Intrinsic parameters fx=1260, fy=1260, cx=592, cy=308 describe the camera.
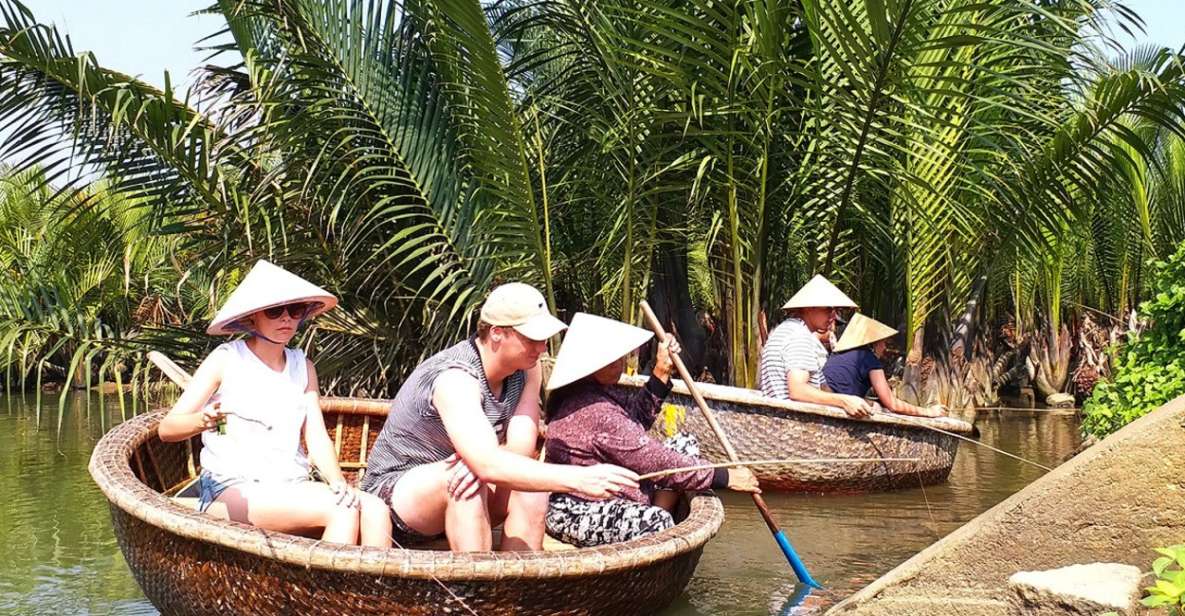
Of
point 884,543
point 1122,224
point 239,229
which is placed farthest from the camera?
point 1122,224

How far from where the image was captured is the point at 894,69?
7.68 meters

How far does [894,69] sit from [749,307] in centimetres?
222

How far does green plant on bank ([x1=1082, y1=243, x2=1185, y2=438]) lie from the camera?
19.9 ft

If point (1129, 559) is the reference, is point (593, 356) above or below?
above

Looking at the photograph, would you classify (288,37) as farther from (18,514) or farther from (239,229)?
(18,514)

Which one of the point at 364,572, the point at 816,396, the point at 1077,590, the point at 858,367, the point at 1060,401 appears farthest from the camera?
the point at 1060,401

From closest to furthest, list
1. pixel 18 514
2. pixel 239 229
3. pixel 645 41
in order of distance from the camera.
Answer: pixel 18 514
pixel 645 41
pixel 239 229

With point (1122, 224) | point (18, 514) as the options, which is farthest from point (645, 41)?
point (1122, 224)

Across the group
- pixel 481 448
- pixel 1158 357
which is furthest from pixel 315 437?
A: pixel 1158 357

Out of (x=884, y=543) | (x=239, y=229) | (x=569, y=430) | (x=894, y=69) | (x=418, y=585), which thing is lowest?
(x=884, y=543)

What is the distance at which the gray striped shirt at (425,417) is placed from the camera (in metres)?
4.31

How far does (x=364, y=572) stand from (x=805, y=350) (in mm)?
4388

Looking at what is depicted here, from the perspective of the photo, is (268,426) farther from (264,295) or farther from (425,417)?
(425,417)

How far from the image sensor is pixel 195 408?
4.24 meters
